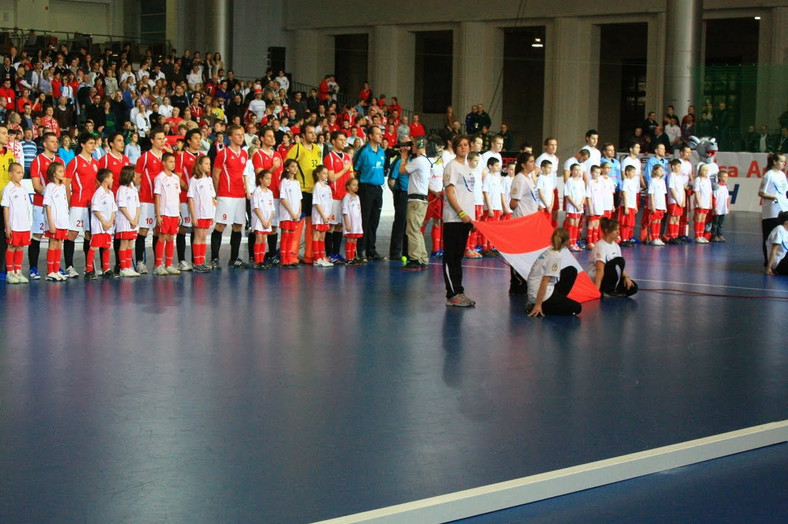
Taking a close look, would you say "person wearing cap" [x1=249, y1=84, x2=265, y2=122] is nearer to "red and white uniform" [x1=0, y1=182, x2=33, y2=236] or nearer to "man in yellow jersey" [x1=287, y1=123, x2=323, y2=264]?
"man in yellow jersey" [x1=287, y1=123, x2=323, y2=264]

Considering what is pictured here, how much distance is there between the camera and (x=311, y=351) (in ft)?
25.5

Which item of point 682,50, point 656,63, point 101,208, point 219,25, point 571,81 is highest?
point 219,25

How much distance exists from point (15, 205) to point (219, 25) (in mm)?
23091

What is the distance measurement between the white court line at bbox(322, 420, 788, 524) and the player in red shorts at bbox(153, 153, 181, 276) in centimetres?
816

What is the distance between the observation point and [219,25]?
3300 centimetres

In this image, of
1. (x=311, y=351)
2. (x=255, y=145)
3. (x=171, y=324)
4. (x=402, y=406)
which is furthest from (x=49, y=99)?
(x=402, y=406)

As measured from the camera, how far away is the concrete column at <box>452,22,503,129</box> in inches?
1321

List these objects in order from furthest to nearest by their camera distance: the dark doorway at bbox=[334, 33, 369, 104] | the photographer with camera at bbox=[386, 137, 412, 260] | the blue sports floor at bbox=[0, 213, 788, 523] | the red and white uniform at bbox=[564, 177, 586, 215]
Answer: the dark doorway at bbox=[334, 33, 369, 104], the red and white uniform at bbox=[564, 177, 586, 215], the photographer with camera at bbox=[386, 137, 412, 260], the blue sports floor at bbox=[0, 213, 788, 523]

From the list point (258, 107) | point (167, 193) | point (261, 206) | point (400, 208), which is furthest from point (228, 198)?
point (258, 107)

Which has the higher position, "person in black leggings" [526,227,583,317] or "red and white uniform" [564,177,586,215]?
"red and white uniform" [564,177,586,215]

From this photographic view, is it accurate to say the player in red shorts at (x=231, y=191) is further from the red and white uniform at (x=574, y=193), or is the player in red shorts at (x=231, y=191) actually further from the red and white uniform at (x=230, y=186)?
the red and white uniform at (x=574, y=193)

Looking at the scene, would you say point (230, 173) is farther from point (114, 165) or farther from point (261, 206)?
point (114, 165)

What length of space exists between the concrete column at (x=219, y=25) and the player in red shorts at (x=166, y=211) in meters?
21.7

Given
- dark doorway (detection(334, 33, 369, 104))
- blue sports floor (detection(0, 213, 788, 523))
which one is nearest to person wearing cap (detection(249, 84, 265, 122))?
dark doorway (detection(334, 33, 369, 104))
